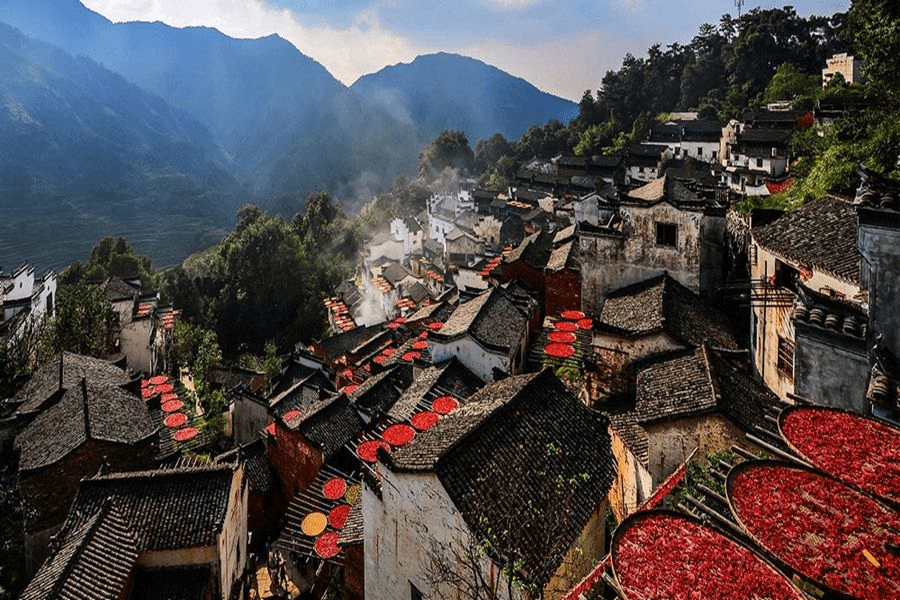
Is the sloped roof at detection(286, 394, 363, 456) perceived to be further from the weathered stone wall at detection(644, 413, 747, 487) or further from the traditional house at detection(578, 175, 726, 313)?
the weathered stone wall at detection(644, 413, 747, 487)

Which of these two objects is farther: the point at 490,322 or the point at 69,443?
the point at 490,322

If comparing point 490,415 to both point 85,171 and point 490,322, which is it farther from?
point 85,171

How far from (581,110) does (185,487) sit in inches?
3146

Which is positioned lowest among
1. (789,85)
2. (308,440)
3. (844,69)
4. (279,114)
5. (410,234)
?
(410,234)

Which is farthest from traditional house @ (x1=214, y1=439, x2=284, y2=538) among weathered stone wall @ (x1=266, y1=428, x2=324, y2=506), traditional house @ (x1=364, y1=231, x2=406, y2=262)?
traditional house @ (x1=364, y1=231, x2=406, y2=262)

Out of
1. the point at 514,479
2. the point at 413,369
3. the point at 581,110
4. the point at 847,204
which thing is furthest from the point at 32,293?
the point at 581,110

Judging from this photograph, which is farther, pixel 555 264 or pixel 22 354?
pixel 22 354

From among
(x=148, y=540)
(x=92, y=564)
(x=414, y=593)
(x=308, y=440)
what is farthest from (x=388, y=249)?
(x=414, y=593)

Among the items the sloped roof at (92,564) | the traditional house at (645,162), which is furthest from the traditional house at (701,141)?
the sloped roof at (92,564)

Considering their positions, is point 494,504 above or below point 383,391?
above

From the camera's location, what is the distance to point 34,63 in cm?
12900

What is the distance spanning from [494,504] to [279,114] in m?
192

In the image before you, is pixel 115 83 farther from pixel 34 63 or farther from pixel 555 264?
pixel 555 264

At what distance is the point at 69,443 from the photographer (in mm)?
18766
